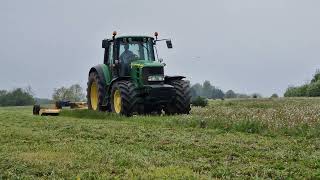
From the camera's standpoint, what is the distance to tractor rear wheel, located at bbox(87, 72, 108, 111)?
22.4 meters

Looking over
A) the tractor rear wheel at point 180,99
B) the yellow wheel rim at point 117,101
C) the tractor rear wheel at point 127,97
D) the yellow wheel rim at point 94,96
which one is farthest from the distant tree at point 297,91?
the tractor rear wheel at point 127,97

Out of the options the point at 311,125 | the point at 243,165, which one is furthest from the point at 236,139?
the point at 243,165

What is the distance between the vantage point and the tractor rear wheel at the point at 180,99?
20594mm

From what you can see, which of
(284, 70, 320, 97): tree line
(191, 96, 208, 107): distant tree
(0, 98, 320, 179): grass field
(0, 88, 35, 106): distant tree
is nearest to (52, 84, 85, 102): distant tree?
(0, 88, 35, 106): distant tree

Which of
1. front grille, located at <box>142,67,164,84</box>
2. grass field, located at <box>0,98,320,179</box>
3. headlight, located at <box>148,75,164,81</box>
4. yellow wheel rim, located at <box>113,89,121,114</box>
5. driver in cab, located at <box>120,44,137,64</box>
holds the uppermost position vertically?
driver in cab, located at <box>120,44,137,64</box>

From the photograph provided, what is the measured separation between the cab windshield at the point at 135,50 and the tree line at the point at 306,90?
32833 mm

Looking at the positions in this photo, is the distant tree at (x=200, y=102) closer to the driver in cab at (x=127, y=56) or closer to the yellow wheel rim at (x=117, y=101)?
the driver in cab at (x=127, y=56)

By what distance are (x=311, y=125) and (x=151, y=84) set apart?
881 cm

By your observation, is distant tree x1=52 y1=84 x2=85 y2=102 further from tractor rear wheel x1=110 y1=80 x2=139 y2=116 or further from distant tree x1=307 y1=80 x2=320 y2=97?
tractor rear wheel x1=110 y1=80 x2=139 y2=116

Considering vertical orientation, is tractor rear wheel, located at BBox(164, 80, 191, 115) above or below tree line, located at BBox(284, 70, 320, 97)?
below

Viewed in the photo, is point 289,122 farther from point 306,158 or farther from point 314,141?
point 306,158

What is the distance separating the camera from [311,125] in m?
12.5

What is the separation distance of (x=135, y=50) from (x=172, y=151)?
12.9m

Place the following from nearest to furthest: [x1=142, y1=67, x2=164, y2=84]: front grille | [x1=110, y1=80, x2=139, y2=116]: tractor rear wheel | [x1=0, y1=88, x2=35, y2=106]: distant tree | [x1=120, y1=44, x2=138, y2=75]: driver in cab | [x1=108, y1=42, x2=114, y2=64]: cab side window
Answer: [x1=110, y1=80, x2=139, y2=116]: tractor rear wheel < [x1=142, y1=67, x2=164, y2=84]: front grille < [x1=120, y1=44, x2=138, y2=75]: driver in cab < [x1=108, y1=42, x2=114, y2=64]: cab side window < [x1=0, y1=88, x2=35, y2=106]: distant tree
